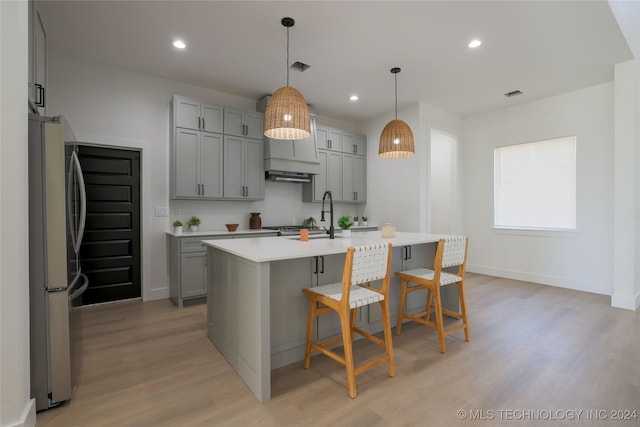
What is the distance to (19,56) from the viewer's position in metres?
1.58

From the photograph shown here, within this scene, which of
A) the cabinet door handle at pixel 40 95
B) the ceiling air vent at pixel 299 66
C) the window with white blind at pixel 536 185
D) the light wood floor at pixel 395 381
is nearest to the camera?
the light wood floor at pixel 395 381

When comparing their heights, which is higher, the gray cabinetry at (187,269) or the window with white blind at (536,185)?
the window with white blind at (536,185)

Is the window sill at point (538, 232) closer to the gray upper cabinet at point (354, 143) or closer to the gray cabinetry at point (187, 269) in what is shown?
the gray upper cabinet at point (354, 143)

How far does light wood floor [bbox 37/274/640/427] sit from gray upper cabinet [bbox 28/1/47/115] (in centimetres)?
193

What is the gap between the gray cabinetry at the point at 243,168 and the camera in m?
4.36

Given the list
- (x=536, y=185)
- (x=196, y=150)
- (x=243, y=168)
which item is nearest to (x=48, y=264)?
(x=196, y=150)

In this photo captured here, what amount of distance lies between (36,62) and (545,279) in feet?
21.0

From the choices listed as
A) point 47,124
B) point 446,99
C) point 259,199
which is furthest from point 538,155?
point 47,124

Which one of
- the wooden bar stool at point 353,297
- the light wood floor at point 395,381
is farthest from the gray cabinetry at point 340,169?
the wooden bar stool at point 353,297

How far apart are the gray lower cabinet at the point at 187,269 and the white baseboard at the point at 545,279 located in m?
4.64

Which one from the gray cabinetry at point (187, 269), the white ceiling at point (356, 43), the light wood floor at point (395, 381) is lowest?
the light wood floor at point (395, 381)

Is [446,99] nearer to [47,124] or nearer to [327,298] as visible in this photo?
[327,298]

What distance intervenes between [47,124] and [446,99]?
4.87 metres

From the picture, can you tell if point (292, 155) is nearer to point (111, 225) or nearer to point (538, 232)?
point (111, 225)
